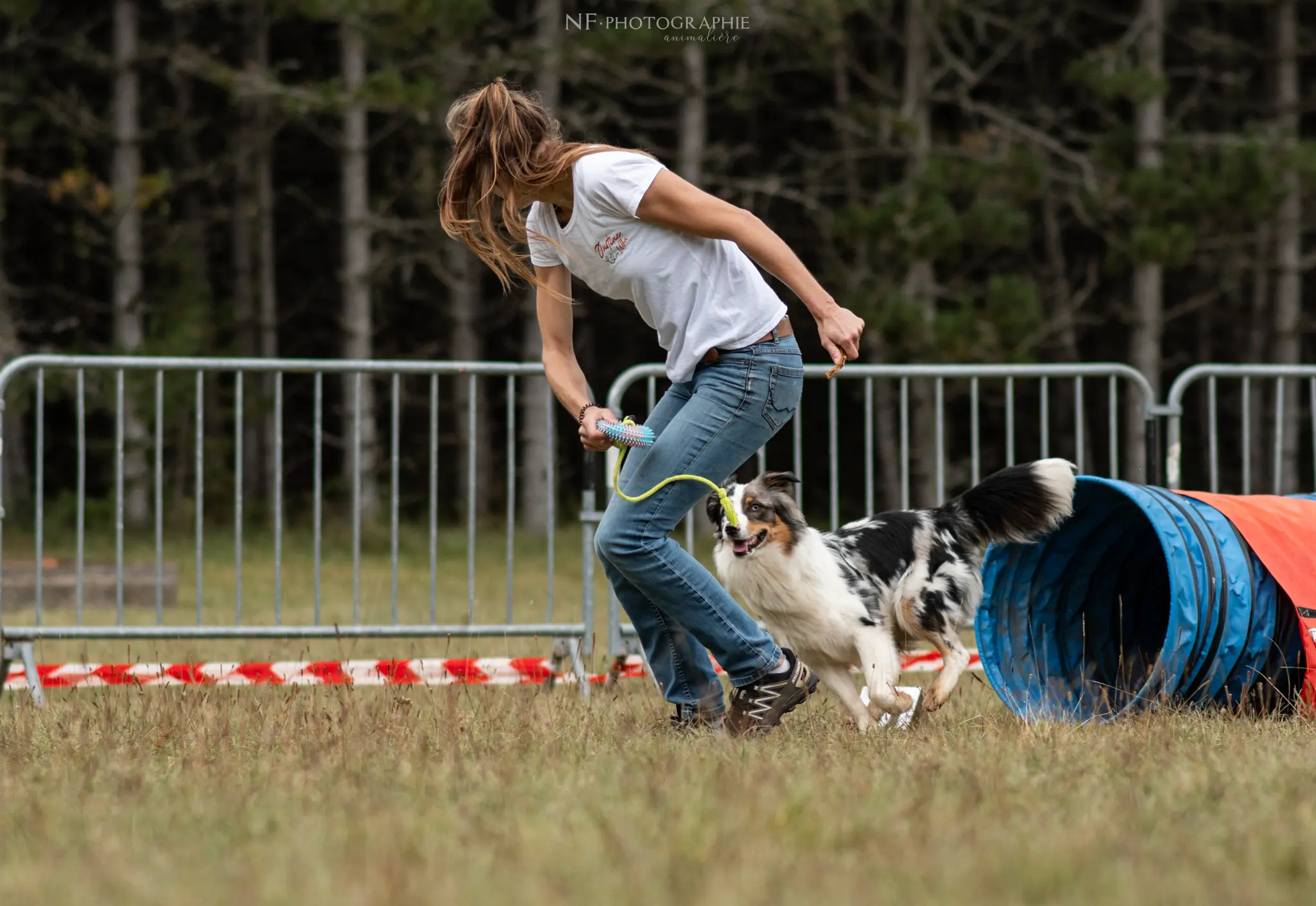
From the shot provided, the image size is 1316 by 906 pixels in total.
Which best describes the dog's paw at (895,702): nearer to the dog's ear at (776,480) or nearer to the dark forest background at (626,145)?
the dog's ear at (776,480)

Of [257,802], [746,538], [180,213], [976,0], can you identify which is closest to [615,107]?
[976,0]

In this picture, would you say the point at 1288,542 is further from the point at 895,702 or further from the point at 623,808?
the point at 623,808

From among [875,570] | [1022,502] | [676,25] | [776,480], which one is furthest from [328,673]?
[676,25]

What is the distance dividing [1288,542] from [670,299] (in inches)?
87.6

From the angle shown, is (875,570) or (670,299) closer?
(670,299)

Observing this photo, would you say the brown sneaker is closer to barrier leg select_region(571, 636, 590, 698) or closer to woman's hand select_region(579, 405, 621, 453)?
woman's hand select_region(579, 405, 621, 453)

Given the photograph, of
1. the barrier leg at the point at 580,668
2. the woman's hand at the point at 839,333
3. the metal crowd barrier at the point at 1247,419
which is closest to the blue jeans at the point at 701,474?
the woman's hand at the point at 839,333

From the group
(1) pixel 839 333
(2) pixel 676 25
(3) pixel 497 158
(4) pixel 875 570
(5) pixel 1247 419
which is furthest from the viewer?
(2) pixel 676 25

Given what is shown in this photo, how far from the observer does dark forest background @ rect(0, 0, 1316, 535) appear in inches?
561

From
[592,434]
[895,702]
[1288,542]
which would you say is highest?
[592,434]

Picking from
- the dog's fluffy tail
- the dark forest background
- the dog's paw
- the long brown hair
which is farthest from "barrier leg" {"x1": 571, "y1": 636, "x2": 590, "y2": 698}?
the dark forest background

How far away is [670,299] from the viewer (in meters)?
4.13

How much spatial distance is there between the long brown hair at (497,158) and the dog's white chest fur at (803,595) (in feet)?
4.37

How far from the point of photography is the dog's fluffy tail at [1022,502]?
16.5 feet
